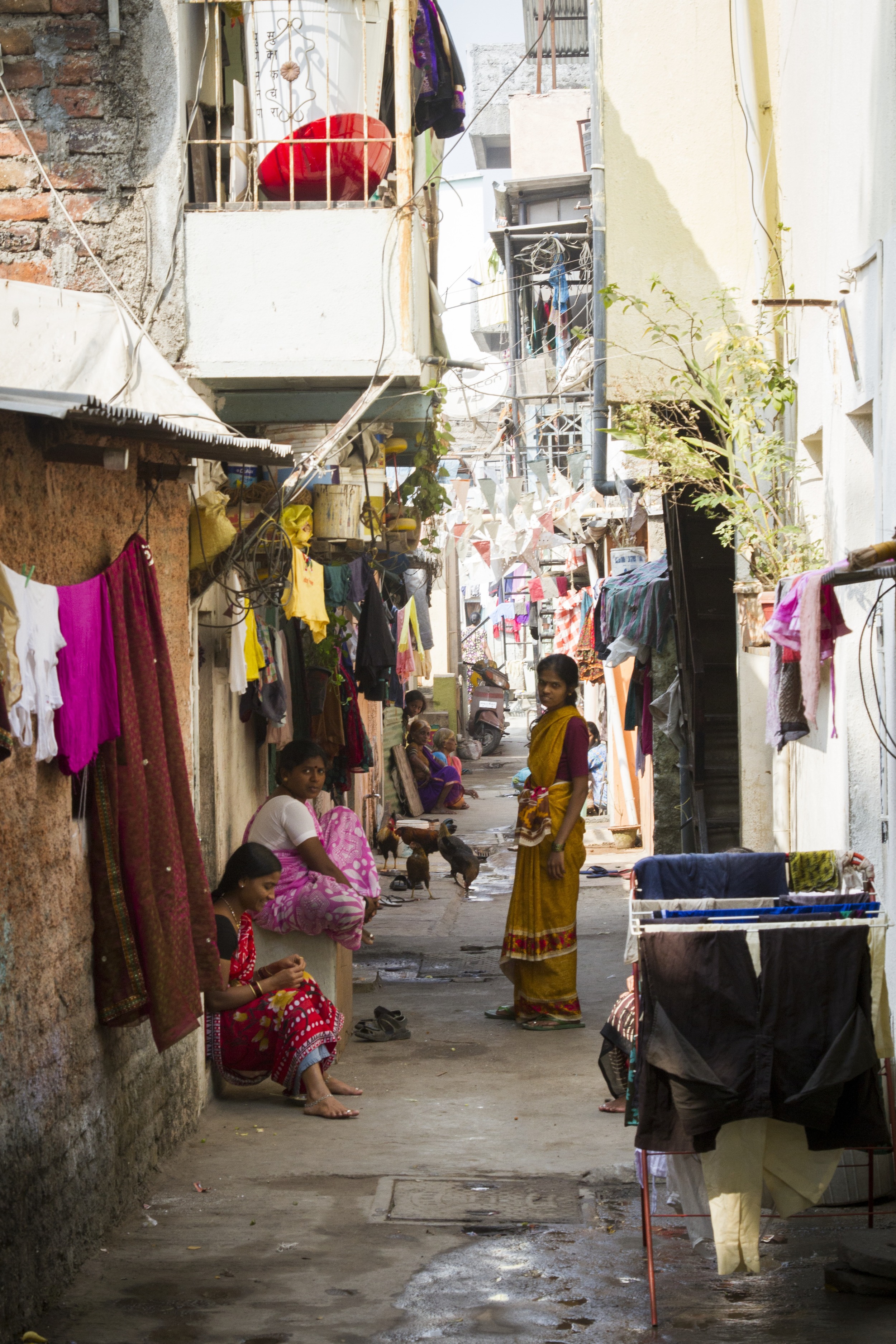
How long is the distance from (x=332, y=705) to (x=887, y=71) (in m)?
6.46

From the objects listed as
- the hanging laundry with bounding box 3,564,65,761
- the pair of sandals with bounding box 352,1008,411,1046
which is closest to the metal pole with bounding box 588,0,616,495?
the pair of sandals with bounding box 352,1008,411,1046

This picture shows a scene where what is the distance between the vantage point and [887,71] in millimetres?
4734

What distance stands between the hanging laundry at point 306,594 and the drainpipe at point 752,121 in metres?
3.28

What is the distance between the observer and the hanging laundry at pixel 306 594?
7.46 m

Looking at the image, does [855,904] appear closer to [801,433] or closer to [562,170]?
[801,433]

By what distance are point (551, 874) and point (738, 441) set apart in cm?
276

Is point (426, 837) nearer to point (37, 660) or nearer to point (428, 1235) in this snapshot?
point (428, 1235)

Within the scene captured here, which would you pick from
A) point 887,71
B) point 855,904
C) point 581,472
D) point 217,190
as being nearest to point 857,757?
point 855,904

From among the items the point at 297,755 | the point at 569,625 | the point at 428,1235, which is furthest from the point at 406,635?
the point at 428,1235

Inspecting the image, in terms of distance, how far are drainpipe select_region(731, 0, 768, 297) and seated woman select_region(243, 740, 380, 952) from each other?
13.4ft

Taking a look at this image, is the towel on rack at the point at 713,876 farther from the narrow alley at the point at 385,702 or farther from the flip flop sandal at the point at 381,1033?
the flip flop sandal at the point at 381,1033

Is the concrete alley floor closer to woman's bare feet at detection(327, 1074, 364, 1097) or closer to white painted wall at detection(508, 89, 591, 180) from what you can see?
woman's bare feet at detection(327, 1074, 364, 1097)

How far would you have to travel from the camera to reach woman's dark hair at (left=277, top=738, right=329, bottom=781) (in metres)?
7.39

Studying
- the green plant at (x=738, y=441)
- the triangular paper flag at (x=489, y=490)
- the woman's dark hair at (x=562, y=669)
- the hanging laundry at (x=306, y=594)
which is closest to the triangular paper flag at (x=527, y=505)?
the triangular paper flag at (x=489, y=490)
